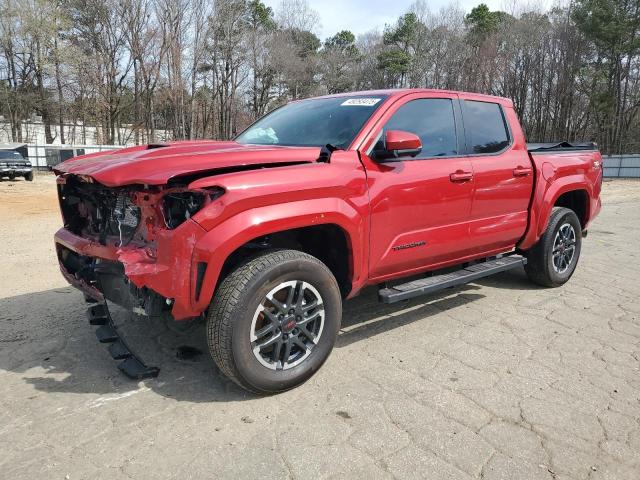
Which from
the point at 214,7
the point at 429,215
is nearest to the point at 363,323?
the point at 429,215

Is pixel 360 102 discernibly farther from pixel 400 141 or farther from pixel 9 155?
pixel 9 155

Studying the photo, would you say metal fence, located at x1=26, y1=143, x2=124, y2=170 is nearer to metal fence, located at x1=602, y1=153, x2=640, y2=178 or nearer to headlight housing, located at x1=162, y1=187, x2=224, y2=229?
headlight housing, located at x1=162, y1=187, x2=224, y2=229

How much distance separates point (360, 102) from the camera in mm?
3828

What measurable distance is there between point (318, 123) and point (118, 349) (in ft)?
7.27

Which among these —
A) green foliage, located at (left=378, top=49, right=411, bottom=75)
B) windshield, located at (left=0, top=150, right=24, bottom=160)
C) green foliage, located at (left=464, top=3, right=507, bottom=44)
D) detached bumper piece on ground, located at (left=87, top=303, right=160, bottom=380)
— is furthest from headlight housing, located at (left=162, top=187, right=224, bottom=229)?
green foliage, located at (left=378, top=49, right=411, bottom=75)

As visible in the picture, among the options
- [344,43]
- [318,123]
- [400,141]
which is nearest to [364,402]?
[400,141]

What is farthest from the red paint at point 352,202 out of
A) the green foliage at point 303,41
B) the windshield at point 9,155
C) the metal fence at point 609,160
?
the green foliage at point 303,41

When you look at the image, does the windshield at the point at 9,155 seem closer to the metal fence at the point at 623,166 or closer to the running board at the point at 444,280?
the running board at the point at 444,280

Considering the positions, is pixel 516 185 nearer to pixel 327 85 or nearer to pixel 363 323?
pixel 363 323

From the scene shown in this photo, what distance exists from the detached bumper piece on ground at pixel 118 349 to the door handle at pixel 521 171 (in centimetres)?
342

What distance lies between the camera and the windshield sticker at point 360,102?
375 centimetres

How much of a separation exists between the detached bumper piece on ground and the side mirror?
6.96 ft

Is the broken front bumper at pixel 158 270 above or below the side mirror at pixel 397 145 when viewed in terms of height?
below

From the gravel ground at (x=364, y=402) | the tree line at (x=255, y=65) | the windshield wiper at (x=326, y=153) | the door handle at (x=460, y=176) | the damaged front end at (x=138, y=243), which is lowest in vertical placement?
the gravel ground at (x=364, y=402)
